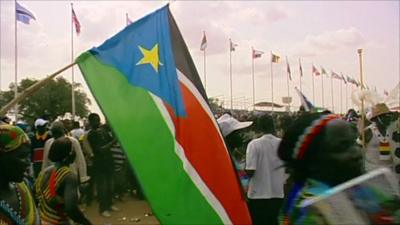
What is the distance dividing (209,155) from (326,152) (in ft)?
7.67

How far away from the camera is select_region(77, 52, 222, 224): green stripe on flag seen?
4.14 m

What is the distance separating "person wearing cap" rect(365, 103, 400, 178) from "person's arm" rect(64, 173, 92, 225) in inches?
163

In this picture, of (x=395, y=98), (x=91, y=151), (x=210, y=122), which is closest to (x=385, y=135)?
(x=395, y=98)

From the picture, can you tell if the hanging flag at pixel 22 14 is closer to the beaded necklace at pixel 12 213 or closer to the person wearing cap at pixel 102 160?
the person wearing cap at pixel 102 160

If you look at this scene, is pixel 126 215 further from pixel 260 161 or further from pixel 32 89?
pixel 32 89

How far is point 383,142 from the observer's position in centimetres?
721

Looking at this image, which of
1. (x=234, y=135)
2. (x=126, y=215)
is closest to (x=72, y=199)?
(x=234, y=135)

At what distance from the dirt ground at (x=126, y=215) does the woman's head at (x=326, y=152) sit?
672cm

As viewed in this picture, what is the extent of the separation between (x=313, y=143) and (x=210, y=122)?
7.92 ft

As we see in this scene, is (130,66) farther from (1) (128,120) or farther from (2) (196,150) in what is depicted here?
(2) (196,150)

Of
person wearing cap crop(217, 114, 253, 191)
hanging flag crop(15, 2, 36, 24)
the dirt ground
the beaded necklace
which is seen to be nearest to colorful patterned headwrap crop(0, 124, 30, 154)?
the beaded necklace

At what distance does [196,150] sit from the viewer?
441cm

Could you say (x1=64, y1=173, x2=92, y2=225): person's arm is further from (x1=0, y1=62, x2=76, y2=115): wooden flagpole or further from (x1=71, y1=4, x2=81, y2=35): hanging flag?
(x1=71, y1=4, x2=81, y2=35): hanging flag

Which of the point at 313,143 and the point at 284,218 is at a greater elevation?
the point at 313,143
